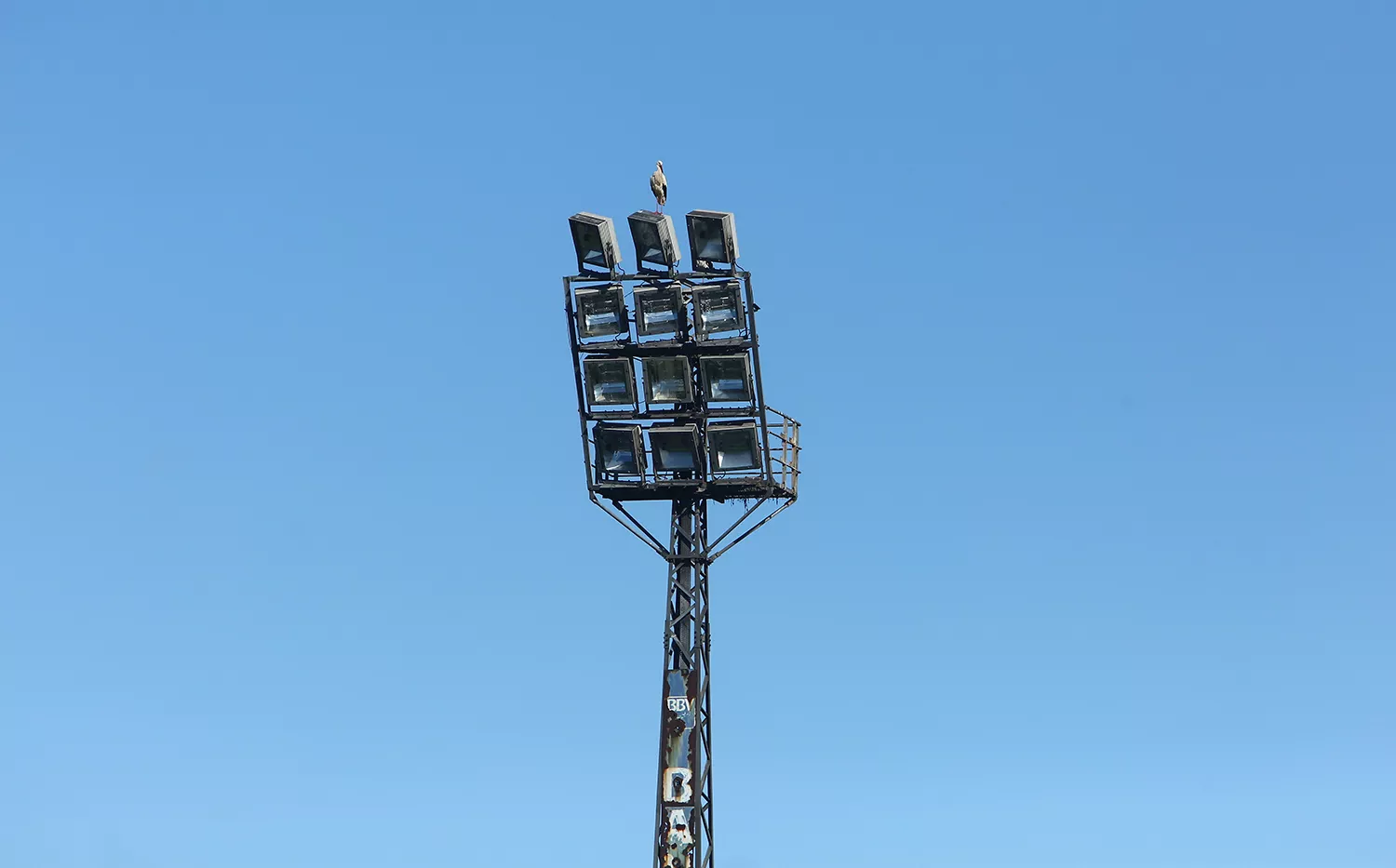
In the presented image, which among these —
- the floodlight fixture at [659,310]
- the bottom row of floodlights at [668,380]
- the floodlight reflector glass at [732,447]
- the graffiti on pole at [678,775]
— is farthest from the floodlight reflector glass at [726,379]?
the graffiti on pole at [678,775]

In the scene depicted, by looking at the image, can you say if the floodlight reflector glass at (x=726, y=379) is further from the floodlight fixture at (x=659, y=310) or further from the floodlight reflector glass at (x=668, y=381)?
the floodlight fixture at (x=659, y=310)

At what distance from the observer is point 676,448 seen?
89.6 m

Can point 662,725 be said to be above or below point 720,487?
below

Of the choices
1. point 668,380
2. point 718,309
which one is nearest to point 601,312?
point 668,380

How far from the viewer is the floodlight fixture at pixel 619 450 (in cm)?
8981

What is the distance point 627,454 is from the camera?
90000mm

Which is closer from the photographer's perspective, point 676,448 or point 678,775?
point 678,775

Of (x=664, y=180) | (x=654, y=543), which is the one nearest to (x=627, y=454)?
(x=654, y=543)

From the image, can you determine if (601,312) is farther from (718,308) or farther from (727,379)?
(727,379)

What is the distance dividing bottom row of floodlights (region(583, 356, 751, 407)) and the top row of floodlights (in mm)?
2743

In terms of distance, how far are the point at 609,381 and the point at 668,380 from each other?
74.6 inches

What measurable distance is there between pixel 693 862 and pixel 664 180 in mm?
20376

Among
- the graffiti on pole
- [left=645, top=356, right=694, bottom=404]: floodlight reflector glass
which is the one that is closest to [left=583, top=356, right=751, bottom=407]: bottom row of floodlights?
[left=645, top=356, right=694, bottom=404]: floodlight reflector glass

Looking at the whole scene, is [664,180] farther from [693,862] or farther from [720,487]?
[693,862]
